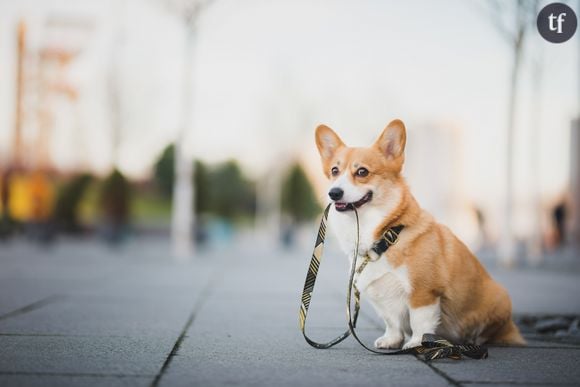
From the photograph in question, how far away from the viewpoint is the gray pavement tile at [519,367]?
335 cm

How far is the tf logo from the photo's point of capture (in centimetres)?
473

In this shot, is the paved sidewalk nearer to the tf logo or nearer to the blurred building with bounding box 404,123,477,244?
the tf logo

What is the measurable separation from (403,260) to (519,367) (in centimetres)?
93

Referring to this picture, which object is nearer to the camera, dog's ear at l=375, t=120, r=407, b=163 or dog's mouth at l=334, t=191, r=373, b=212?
dog's mouth at l=334, t=191, r=373, b=212

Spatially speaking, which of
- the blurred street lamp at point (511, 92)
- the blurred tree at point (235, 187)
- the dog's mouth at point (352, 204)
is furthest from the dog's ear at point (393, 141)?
the blurred tree at point (235, 187)

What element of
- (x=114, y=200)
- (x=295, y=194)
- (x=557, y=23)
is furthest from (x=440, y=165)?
(x=557, y=23)

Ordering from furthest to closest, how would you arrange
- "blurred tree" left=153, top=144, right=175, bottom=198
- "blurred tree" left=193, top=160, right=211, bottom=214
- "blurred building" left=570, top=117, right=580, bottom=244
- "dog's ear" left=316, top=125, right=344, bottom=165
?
"blurred tree" left=153, top=144, right=175, bottom=198
"blurred building" left=570, top=117, right=580, bottom=244
"blurred tree" left=193, top=160, right=211, bottom=214
"dog's ear" left=316, top=125, right=344, bottom=165

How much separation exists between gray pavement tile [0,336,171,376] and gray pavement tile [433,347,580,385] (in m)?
1.76

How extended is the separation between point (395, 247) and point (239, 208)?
7556cm

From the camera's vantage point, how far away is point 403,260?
12.8 feet

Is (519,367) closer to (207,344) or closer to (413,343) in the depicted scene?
(413,343)

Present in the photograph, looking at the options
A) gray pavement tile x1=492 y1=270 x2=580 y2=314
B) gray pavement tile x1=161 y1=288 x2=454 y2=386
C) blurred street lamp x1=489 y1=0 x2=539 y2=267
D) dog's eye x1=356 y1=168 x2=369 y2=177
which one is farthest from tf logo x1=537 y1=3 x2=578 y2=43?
blurred street lamp x1=489 y1=0 x2=539 y2=267

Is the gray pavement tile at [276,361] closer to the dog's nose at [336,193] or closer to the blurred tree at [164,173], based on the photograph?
the dog's nose at [336,193]

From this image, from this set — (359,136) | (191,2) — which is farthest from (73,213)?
(359,136)
